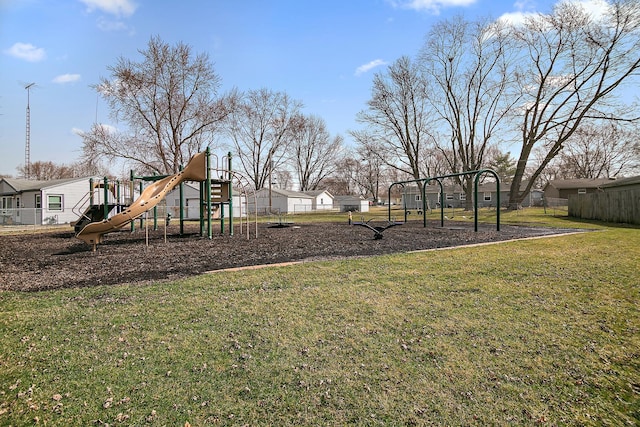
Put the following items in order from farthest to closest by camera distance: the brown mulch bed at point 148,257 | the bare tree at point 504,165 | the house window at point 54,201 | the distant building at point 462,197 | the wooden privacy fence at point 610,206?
the bare tree at point 504,165 → the distant building at point 462,197 → the house window at point 54,201 → the wooden privacy fence at point 610,206 → the brown mulch bed at point 148,257

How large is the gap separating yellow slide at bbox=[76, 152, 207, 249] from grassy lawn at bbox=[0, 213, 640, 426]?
458 cm

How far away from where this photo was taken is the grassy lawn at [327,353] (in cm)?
254

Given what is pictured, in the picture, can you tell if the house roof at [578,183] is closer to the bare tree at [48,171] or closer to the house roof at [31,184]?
the house roof at [31,184]

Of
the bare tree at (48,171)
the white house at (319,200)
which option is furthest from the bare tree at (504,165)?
the bare tree at (48,171)

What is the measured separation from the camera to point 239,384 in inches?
112

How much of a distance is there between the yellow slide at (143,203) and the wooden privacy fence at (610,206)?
20.5 m

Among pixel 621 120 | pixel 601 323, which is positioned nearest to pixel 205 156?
pixel 601 323

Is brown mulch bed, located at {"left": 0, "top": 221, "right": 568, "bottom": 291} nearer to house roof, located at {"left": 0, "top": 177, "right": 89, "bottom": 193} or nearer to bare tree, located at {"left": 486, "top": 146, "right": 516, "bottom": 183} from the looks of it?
house roof, located at {"left": 0, "top": 177, "right": 89, "bottom": 193}

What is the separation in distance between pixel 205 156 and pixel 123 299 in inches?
317

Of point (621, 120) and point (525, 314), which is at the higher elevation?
point (621, 120)

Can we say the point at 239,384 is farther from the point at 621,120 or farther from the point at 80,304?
the point at 621,120

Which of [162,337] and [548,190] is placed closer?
[162,337]

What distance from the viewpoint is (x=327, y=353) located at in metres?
3.36

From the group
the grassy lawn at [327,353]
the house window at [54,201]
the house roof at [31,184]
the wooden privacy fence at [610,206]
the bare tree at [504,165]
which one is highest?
the bare tree at [504,165]
